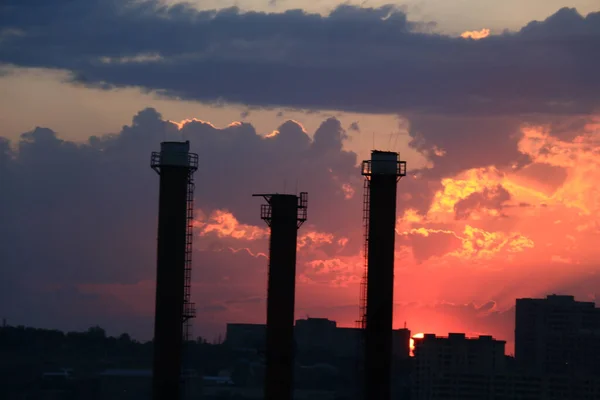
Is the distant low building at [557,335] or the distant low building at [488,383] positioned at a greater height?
the distant low building at [557,335]

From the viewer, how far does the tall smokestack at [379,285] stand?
50125 millimetres

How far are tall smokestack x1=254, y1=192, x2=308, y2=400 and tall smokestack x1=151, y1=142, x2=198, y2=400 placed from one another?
13.9ft

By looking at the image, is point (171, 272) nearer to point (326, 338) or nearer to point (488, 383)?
point (488, 383)

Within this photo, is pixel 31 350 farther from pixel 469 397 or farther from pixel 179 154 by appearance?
pixel 179 154

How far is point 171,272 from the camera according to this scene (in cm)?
5453

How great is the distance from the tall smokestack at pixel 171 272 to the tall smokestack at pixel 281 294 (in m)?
4.23

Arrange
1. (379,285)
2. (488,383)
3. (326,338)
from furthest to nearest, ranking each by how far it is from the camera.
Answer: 1. (326,338)
2. (488,383)
3. (379,285)

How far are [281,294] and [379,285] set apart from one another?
4.64 meters

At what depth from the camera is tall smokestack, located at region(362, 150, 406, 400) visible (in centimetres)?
5012

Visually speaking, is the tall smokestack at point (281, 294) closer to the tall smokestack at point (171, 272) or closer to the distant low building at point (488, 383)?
the tall smokestack at point (171, 272)

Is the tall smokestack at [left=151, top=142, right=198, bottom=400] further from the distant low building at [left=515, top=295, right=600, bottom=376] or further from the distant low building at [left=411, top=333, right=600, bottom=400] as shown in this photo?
the distant low building at [left=515, top=295, right=600, bottom=376]

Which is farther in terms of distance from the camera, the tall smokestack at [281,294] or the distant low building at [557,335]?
the distant low building at [557,335]

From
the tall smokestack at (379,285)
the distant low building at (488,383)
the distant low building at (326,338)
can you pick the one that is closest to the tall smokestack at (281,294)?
the tall smokestack at (379,285)

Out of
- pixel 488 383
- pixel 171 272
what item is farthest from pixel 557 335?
pixel 171 272
